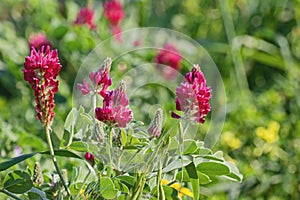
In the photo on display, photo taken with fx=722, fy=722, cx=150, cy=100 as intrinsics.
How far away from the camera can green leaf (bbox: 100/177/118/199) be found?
1.21m

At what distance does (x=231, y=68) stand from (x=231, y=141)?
0.86m

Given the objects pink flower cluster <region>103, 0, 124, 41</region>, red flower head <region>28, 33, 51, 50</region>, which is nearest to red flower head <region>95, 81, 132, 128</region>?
red flower head <region>28, 33, 51, 50</region>

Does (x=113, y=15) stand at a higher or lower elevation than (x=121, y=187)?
higher

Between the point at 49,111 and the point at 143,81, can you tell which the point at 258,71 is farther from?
the point at 49,111

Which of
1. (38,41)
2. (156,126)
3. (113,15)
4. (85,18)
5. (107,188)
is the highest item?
(113,15)

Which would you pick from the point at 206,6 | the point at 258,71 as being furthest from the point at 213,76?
the point at 206,6

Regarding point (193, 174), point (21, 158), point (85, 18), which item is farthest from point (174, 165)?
point (85, 18)

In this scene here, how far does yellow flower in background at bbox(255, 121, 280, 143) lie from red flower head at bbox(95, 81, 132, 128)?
1252mm

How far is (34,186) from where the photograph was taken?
1346 millimetres

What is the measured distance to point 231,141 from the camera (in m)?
2.42

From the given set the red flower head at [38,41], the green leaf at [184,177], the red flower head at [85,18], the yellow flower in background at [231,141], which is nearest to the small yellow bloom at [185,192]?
the green leaf at [184,177]

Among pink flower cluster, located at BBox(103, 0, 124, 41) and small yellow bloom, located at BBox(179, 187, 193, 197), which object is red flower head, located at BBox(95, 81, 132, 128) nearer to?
small yellow bloom, located at BBox(179, 187, 193, 197)

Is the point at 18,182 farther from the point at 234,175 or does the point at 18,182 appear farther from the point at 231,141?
the point at 231,141

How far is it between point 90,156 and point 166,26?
86.4 inches
